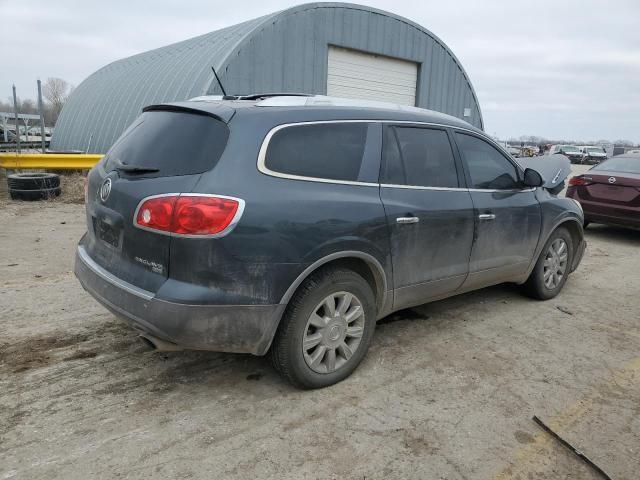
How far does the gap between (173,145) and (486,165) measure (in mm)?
2706

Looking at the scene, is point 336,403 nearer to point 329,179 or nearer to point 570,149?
point 329,179

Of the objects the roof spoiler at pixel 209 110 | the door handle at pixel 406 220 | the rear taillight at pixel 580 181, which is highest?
the roof spoiler at pixel 209 110

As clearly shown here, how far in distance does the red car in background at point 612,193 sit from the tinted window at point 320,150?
711 cm

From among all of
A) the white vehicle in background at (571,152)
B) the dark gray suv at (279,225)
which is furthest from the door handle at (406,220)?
the white vehicle in background at (571,152)

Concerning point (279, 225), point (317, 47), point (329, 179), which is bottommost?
point (279, 225)

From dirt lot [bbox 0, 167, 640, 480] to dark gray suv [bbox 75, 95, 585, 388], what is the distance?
39cm

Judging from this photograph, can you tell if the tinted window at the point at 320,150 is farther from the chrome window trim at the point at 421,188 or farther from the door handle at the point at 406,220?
the door handle at the point at 406,220


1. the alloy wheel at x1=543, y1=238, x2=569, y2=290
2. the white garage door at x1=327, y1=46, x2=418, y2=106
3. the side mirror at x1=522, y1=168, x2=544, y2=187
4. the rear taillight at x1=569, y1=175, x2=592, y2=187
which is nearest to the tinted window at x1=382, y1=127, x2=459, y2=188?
the side mirror at x1=522, y1=168, x2=544, y2=187

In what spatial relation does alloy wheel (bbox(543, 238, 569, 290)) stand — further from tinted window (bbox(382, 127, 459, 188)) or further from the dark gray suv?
tinted window (bbox(382, 127, 459, 188))

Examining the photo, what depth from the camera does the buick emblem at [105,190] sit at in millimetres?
3205

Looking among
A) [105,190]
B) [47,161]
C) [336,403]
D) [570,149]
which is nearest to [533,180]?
[336,403]

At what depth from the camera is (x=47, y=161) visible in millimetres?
13031

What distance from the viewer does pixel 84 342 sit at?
3840 mm

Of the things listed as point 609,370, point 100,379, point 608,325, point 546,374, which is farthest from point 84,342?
point 608,325
